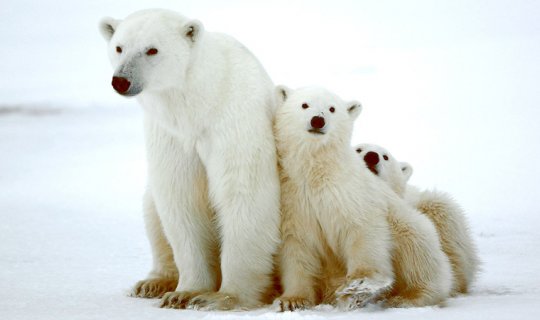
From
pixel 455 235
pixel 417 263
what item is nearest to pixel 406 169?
pixel 455 235

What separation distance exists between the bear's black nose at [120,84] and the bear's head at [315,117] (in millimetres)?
1112

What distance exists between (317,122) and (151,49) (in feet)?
3.61

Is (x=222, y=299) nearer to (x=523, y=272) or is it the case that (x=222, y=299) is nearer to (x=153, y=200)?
(x=153, y=200)

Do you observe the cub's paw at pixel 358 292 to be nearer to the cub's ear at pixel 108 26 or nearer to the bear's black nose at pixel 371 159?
the bear's black nose at pixel 371 159

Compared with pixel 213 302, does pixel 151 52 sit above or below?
above

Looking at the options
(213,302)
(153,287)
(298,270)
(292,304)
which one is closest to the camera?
(292,304)

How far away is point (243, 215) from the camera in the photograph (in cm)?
568

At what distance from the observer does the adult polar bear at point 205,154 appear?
219 inches

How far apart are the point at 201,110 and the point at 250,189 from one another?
57 centimetres

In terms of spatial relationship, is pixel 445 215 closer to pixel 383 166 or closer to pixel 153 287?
pixel 383 166

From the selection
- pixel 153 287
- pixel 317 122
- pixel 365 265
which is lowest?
pixel 153 287

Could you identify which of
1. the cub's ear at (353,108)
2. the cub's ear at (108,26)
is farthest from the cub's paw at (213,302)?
the cub's ear at (108,26)

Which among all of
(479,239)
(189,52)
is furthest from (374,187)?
(479,239)


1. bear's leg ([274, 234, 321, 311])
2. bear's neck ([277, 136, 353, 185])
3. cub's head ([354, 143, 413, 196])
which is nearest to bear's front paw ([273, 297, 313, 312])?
bear's leg ([274, 234, 321, 311])
